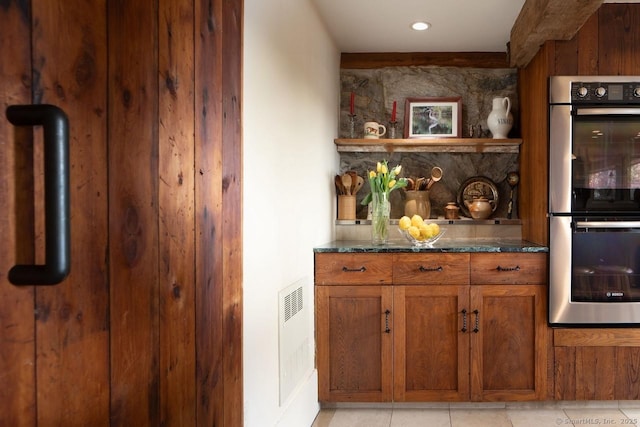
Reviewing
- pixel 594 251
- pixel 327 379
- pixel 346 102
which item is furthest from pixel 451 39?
pixel 327 379

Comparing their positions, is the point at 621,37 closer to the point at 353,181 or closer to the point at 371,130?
the point at 371,130

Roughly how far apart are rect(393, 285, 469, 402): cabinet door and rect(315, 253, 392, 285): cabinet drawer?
13 cm

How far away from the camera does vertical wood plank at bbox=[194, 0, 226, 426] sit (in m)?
0.91

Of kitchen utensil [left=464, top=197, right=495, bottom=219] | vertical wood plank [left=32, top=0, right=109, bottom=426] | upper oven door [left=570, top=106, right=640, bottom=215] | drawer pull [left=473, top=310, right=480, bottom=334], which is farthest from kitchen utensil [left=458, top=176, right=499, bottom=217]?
vertical wood plank [left=32, top=0, right=109, bottom=426]

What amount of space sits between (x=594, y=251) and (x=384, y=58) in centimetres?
191

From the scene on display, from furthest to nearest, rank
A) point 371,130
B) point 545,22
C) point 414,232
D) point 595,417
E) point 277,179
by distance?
1. point 371,130
2. point 414,232
3. point 595,417
4. point 545,22
5. point 277,179

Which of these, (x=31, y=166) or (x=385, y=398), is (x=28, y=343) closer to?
(x=31, y=166)

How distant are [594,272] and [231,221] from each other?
2.49 metres

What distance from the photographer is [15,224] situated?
0.49m

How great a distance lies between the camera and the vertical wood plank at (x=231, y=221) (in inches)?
41.6

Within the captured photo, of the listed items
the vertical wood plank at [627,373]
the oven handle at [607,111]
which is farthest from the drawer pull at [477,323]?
the oven handle at [607,111]

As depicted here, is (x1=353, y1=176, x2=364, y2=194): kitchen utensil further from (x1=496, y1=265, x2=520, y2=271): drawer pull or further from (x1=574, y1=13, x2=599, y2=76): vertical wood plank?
(x1=574, y1=13, x2=599, y2=76): vertical wood plank

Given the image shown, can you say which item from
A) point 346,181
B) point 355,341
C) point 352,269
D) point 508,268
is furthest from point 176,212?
point 346,181

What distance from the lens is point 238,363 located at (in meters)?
1.13
